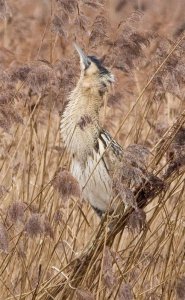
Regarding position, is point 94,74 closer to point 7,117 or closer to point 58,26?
point 58,26

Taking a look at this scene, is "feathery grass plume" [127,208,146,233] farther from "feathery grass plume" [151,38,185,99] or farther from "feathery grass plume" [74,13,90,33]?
"feathery grass plume" [74,13,90,33]

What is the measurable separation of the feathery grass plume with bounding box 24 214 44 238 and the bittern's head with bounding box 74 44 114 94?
123cm

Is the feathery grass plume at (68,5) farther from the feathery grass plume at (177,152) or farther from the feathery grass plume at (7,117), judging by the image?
the feathery grass plume at (177,152)

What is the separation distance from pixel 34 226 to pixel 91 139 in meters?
1.11

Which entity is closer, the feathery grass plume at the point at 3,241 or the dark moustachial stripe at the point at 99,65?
the feathery grass plume at the point at 3,241

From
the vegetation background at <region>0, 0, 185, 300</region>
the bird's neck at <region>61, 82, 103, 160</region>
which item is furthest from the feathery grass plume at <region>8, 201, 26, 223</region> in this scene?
the bird's neck at <region>61, 82, 103, 160</region>

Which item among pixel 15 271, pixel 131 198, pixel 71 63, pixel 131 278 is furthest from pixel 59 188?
pixel 15 271

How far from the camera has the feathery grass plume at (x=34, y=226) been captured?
3.07 m

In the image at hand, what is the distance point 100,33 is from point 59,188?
40.4 inches

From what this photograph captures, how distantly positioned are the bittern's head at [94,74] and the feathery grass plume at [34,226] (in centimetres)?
123

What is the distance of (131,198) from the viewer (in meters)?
2.86

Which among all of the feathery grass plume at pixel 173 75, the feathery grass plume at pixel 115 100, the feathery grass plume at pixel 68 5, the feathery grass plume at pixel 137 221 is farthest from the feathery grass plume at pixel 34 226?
the feathery grass plume at pixel 115 100

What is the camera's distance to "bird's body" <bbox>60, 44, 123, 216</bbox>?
13.3 feet

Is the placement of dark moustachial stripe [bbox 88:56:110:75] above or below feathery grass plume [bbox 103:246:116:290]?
above
